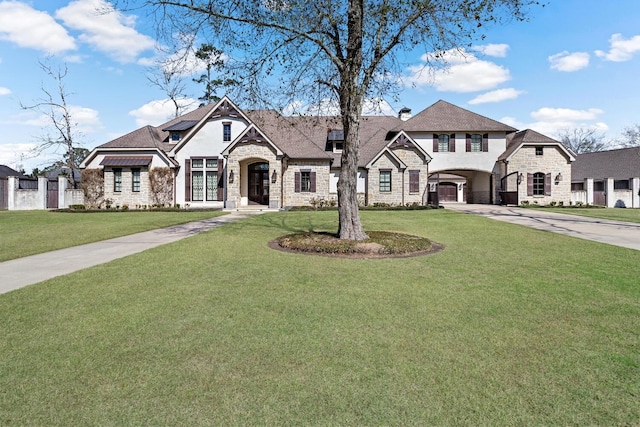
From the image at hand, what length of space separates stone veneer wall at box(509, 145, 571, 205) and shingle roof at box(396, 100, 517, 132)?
2.73 meters

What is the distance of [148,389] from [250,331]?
4.16 ft

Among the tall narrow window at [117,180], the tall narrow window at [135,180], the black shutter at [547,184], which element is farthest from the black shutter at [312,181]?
the black shutter at [547,184]

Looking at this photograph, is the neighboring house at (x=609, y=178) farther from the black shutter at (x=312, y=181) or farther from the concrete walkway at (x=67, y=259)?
the concrete walkway at (x=67, y=259)

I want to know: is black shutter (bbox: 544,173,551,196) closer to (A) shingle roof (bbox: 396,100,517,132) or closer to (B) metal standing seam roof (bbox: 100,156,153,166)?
(A) shingle roof (bbox: 396,100,517,132)

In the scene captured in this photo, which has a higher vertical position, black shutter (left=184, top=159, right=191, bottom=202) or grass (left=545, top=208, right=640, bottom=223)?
black shutter (left=184, top=159, right=191, bottom=202)

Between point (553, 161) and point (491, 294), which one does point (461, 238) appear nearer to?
point (491, 294)

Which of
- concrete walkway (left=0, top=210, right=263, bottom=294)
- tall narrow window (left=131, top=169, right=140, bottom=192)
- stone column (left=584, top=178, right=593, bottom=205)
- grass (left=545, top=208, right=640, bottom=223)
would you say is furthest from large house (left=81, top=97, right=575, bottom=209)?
concrete walkway (left=0, top=210, right=263, bottom=294)

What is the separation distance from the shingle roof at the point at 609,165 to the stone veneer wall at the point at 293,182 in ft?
111

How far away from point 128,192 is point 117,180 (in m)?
1.36

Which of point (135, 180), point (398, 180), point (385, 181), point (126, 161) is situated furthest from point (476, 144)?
point (126, 161)

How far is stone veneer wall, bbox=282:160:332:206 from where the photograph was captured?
28.0m

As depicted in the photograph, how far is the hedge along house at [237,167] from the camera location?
2645 centimetres

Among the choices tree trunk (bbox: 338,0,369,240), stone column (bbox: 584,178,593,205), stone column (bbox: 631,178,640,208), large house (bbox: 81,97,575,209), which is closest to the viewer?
tree trunk (bbox: 338,0,369,240)

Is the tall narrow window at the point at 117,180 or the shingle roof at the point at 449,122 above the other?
the shingle roof at the point at 449,122
